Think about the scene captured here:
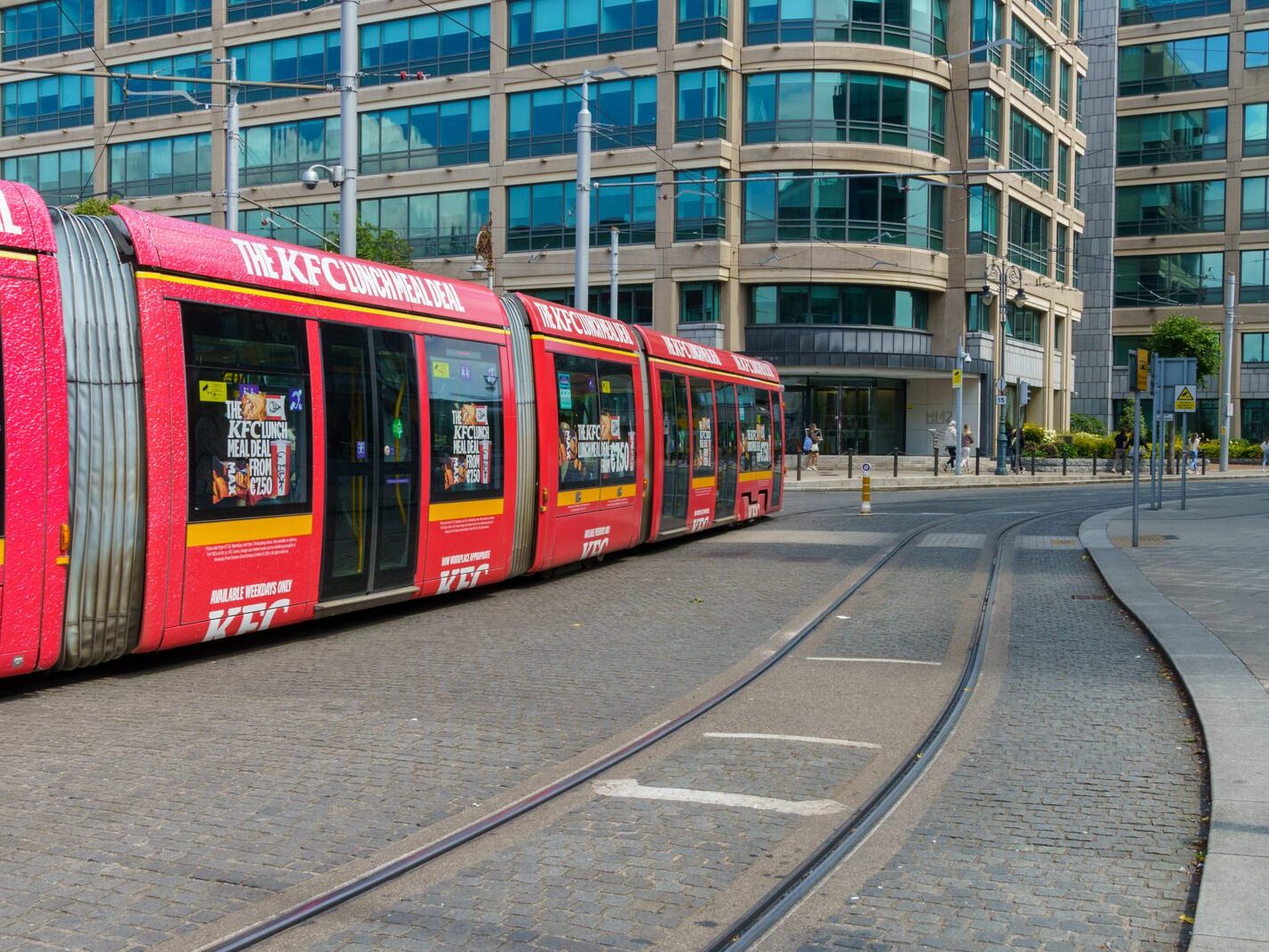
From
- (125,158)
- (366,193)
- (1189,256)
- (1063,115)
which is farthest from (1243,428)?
(125,158)

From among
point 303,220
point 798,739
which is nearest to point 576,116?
point 303,220

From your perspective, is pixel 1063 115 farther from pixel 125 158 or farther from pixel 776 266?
pixel 125 158

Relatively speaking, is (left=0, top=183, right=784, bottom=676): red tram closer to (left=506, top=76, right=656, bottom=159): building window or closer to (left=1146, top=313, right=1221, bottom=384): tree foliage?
(left=506, top=76, right=656, bottom=159): building window

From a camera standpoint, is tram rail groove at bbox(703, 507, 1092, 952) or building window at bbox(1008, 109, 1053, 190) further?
building window at bbox(1008, 109, 1053, 190)

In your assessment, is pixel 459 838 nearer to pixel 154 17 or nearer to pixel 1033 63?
pixel 154 17

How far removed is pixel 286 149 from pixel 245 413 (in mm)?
43205

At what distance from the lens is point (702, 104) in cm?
4481

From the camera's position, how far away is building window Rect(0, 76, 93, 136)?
51656 millimetres

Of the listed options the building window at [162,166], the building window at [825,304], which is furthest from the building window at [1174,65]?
the building window at [162,166]

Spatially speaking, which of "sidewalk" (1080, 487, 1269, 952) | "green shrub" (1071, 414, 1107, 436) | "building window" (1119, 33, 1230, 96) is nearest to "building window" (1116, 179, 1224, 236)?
"building window" (1119, 33, 1230, 96)

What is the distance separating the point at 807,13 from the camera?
147ft

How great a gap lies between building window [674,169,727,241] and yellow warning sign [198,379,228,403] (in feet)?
122

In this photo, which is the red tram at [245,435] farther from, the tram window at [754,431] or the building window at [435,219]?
the building window at [435,219]

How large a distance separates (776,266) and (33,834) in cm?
4176
